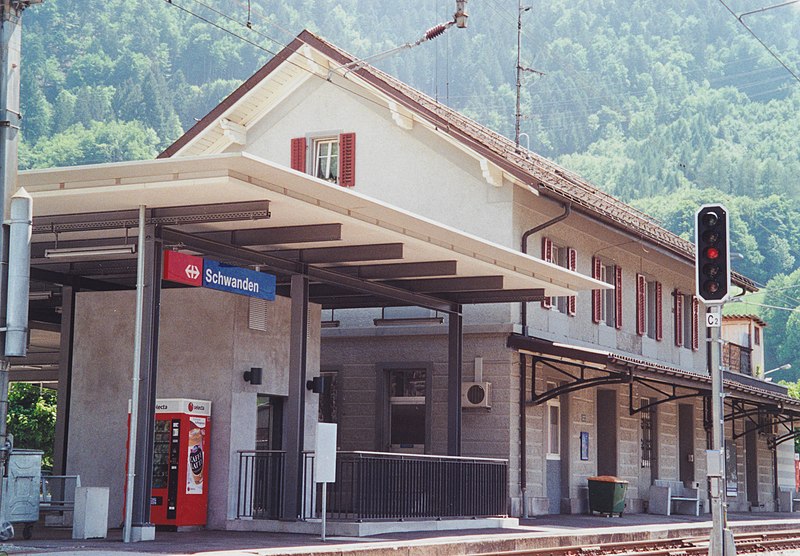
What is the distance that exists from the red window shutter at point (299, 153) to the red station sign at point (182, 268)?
1212cm

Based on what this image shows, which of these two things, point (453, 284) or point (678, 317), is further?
point (678, 317)

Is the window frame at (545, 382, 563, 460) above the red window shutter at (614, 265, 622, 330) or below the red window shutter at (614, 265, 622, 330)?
below

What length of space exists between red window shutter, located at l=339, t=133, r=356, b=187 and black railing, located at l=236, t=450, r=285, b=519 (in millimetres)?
10029

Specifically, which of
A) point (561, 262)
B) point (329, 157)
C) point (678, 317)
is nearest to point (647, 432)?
point (678, 317)

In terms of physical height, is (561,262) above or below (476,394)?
above

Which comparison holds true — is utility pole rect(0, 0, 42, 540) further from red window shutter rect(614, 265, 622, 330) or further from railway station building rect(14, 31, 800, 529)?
red window shutter rect(614, 265, 622, 330)

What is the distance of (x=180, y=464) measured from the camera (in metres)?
17.9

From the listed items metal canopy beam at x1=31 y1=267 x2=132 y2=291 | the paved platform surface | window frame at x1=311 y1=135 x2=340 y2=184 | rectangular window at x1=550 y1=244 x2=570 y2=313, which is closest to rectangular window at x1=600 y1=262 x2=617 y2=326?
rectangular window at x1=550 y1=244 x2=570 y2=313

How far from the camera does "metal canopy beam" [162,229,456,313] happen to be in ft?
55.2

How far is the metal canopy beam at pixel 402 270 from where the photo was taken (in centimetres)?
2045

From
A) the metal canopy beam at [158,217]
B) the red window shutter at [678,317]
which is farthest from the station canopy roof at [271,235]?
the red window shutter at [678,317]

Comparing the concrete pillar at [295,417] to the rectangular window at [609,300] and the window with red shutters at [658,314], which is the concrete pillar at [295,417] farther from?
the window with red shutters at [658,314]

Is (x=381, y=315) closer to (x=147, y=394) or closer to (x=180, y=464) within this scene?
(x=180, y=464)

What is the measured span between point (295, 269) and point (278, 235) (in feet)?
5.05
